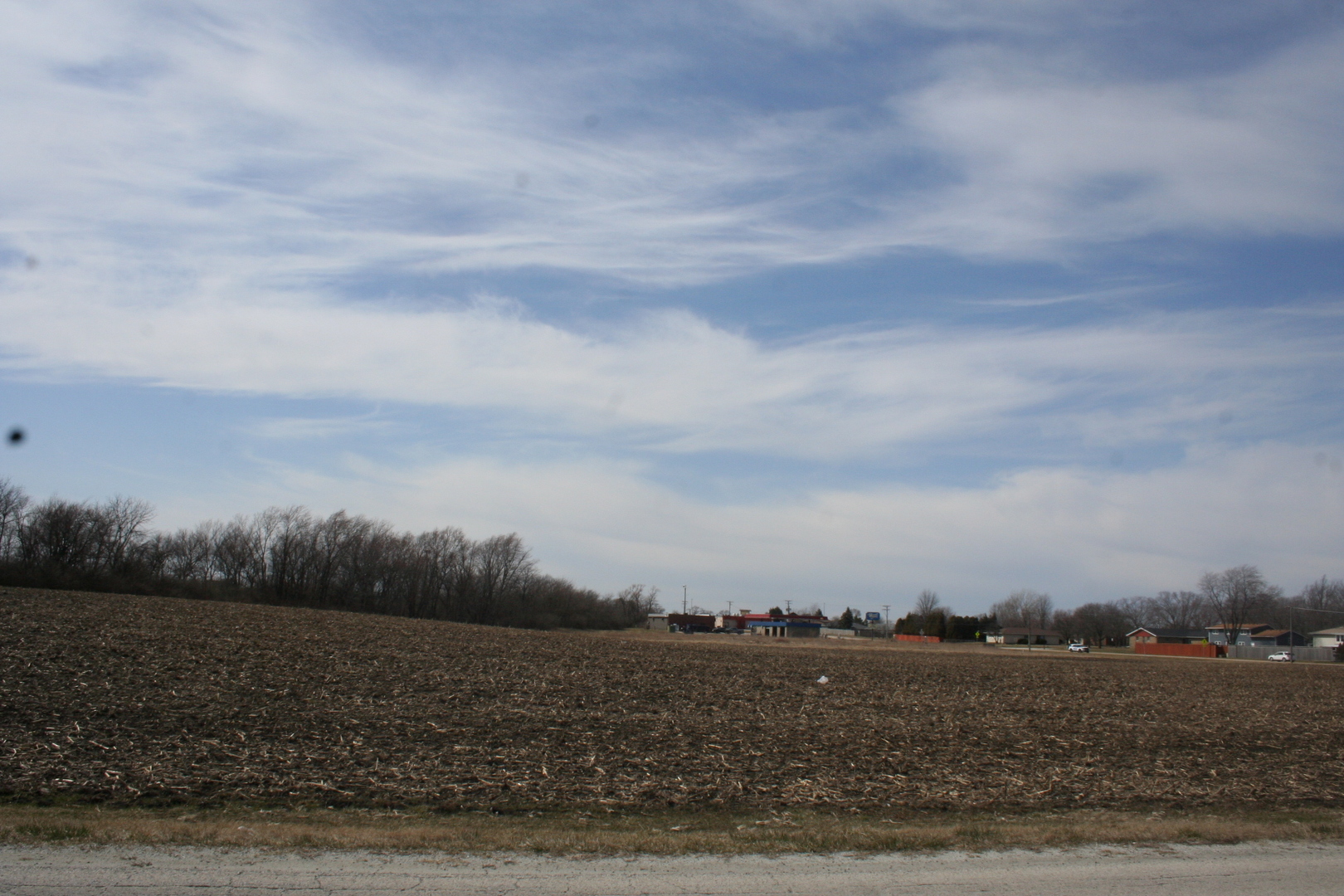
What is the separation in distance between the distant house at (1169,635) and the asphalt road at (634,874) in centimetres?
14029

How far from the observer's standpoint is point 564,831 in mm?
10461

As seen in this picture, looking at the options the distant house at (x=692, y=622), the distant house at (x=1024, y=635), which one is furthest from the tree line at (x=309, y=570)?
the distant house at (x=1024, y=635)

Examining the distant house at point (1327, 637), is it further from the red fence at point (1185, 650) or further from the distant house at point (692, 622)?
the distant house at point (692, 622)

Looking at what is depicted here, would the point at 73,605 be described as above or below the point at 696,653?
above

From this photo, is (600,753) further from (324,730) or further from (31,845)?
(31,845)

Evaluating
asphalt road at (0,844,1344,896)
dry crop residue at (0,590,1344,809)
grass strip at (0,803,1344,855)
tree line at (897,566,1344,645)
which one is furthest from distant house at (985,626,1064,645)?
asphalt road at (0,844,1344,896)

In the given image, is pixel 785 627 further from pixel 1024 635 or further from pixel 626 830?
pixel 626 830

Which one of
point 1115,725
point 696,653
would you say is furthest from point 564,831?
point 696,653

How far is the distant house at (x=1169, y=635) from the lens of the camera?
13525 cm

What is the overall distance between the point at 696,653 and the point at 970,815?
110 feet

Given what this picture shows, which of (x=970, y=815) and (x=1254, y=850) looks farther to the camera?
(x=970, y=815)

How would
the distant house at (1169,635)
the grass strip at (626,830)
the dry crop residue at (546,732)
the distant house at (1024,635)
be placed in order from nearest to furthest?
the grass strip at (626,830), the dry crop residue at (546,732), the distant house at (1169,635), the distant house at (1024,635)

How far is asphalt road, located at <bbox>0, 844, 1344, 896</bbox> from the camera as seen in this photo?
7.93 m

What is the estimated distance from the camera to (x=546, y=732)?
17453 mm
